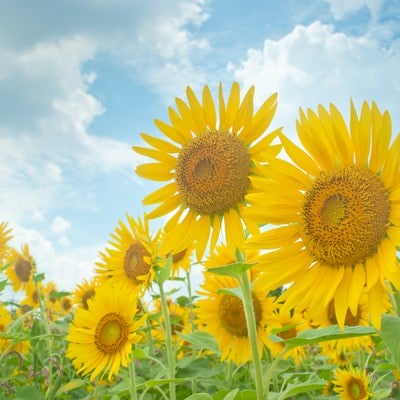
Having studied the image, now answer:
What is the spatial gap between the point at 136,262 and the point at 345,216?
3296mm

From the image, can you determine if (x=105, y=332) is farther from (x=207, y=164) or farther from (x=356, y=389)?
(x=356, y=389)

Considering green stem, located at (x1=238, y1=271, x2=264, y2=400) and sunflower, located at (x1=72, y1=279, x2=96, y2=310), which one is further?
sunflower, located at (x1=72, y1=279, x2=96, y2=310)

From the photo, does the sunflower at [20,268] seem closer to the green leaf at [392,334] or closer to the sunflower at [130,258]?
the sunflower at [130,258]

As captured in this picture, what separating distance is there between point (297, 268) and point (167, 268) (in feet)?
5.92

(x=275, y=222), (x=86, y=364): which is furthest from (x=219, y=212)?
(x=86, y=364)

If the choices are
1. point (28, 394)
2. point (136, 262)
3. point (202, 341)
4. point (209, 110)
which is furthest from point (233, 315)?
point (209, 110)

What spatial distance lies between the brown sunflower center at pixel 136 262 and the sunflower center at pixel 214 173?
218cm

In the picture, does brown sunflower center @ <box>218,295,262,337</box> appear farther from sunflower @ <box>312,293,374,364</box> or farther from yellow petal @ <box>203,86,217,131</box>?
yellow petal @ <box>203,86,217,131</box>

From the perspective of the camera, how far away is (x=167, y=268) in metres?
4.26

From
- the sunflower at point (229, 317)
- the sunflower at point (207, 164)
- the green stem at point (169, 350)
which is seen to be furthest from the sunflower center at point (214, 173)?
the sunflower at point (229, 317)

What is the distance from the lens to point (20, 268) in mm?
9875

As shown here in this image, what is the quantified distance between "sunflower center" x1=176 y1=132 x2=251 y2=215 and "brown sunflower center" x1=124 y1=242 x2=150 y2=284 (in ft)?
7.16

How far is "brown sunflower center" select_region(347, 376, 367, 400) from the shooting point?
459 centimetres

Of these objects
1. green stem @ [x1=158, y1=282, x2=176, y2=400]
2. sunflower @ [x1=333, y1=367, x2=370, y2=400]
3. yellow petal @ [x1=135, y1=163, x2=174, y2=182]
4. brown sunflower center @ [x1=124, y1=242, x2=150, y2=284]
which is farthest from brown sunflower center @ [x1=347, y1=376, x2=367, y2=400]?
yellow petal @ [x1=135, y1=163, x2=174, y2=182]
